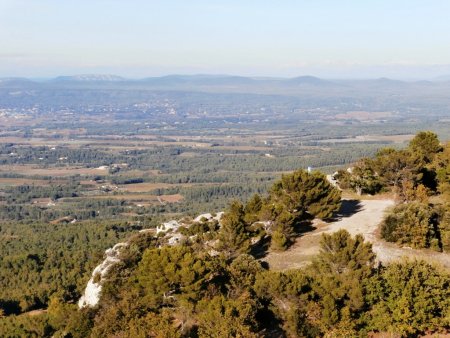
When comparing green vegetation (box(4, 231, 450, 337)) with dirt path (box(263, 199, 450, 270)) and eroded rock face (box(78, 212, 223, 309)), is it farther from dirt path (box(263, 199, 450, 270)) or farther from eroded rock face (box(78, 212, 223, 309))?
eroded rock face (box(78, 212, 223, 309))

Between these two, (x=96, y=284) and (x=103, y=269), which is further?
(x=103, y=269)

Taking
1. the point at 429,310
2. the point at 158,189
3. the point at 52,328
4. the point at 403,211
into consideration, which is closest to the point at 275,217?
the point at 403,211

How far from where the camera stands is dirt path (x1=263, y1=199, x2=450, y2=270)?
31.2 meters

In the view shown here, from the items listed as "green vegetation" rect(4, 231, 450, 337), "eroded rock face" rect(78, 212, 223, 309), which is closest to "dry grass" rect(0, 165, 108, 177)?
"eroded rock face" rect(78, 212, 223, 309)

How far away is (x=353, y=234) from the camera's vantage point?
35156 mm

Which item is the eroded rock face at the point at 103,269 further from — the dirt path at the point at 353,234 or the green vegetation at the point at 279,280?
the dirt path at the point at 353,234

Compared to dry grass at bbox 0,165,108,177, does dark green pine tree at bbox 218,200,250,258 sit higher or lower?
higher

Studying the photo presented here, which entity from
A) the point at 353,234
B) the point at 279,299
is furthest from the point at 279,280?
the point at 353,234

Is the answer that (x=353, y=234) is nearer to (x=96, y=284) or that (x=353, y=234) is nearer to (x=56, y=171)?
(x=96, y=284)

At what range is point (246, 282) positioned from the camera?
86.9 ft

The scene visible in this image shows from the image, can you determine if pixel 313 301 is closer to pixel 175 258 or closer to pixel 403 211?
pixel 175 258

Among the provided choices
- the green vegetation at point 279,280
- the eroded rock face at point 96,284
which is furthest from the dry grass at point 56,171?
the eroded rock face at point 96,284

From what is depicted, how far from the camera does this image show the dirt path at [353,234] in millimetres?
31188

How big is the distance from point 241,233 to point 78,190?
132071 millimetres
